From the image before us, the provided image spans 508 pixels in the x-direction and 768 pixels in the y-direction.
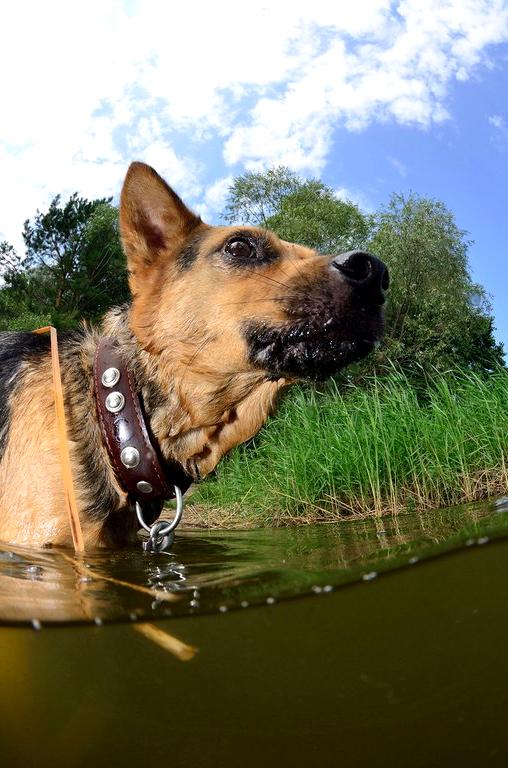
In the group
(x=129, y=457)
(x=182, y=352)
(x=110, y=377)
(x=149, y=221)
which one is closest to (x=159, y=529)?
(x=129, y=457)

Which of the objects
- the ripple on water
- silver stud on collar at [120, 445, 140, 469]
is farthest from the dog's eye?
the ripple on water

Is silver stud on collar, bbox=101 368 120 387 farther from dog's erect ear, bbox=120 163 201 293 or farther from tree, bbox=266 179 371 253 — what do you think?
tree, bbox=266 179 371 253

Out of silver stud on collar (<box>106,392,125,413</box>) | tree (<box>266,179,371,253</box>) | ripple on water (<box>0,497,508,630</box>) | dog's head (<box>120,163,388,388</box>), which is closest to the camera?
ripple on water (<box>0,497,508,630</box>)

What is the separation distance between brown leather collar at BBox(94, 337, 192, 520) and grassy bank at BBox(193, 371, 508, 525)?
477 centimetres

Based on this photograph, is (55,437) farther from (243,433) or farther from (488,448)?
(488,448)

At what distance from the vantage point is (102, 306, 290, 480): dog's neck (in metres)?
3.40

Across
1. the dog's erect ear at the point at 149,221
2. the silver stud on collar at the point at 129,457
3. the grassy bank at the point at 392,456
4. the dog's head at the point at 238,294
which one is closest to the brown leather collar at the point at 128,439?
the silver stud on collar at the point at 129,457

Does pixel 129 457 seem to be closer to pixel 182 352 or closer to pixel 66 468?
pixel 66 468

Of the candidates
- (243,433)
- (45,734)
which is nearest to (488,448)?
(243,433)

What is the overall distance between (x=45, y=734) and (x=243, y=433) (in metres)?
1.97

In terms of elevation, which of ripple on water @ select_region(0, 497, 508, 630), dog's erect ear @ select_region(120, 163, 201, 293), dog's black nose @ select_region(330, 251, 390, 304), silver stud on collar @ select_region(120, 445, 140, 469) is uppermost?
dog's erect ear @ select_region(120, 163, 201, 293)

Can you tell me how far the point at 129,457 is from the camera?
3154 millimetres

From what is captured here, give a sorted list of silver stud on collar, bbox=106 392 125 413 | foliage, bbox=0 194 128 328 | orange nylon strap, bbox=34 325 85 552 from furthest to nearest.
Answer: foliage, bbox=0 194 128 328 < silver stud on collar, bbox=106 392 125 413 < orange nylon strap, bbox=34 325 85 552

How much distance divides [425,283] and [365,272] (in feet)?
108
